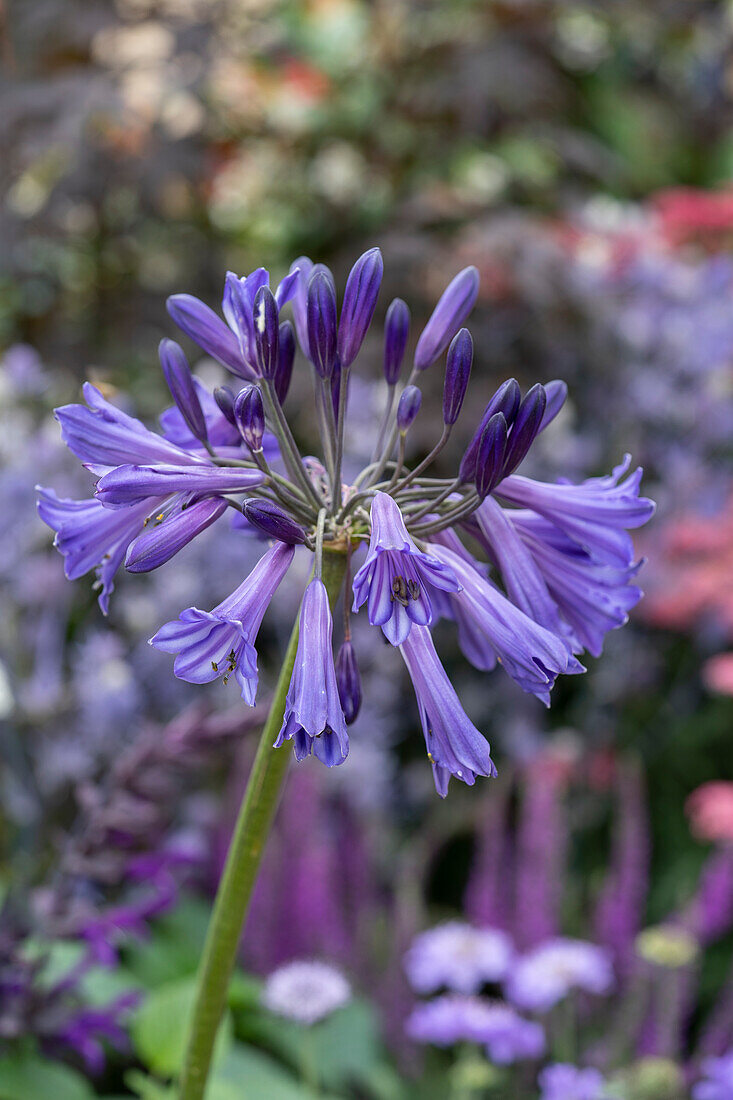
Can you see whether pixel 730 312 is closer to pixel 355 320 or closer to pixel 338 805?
pixel 338 805

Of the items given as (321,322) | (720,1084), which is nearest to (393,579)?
(321,322)

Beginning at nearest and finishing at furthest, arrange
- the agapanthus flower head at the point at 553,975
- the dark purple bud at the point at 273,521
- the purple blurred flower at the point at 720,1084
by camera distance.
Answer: the dark purple bud at the point at 273,521 → the purple blurred flower at the point at 720,1084 → the agapanthus flower head at the point at 553,975

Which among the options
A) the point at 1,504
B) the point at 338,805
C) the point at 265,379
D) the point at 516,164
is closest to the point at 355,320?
the point at 265,379

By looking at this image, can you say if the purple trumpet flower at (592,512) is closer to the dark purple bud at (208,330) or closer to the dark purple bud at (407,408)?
the dark purple bud at (407,408)

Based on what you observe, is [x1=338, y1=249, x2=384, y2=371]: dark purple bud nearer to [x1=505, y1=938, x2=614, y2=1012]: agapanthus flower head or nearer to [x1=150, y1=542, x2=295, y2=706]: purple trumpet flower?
[x1=150, y1=542, x2=295, y2=706]: purple trumpet flower

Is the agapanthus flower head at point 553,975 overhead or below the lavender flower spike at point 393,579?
below

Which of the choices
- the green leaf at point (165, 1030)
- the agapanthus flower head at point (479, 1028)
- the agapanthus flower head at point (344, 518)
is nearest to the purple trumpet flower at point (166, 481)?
the agapanthus flower head at point (344, 518)

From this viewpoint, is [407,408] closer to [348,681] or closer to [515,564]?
[515,564]

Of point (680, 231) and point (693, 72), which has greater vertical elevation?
A: point (693, 72)
